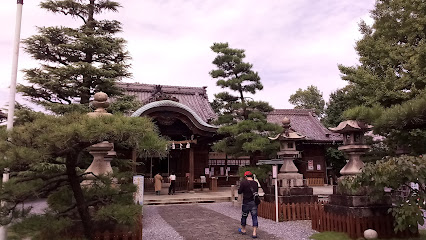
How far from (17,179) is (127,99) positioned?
6.40m

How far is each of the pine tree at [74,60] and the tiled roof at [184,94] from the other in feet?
41.6

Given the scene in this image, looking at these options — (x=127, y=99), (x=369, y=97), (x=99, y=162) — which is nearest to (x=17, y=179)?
(x=99, y=162)

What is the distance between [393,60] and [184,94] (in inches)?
632

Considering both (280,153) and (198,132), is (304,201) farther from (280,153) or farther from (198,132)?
(198,132)

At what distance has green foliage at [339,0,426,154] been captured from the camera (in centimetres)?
1076

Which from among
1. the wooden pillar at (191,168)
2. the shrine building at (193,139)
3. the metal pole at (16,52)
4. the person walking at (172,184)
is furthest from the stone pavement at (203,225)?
the wooden pillar at (191,168)

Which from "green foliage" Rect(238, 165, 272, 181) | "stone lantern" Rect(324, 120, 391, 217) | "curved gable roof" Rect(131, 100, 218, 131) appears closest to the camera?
"stone lantern" Rect(324, 120, 391, 217)

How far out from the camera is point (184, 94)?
24625mm

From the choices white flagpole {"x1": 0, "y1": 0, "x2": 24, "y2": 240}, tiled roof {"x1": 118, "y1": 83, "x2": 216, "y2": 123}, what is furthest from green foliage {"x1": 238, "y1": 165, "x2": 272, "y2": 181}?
tiled roof {"x1": 118, "y1": 83, "x2": 216, "y2": 123}

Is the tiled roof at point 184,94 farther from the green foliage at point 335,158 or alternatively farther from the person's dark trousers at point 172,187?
the green foliage at point 335,158

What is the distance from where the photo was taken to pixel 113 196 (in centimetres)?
530

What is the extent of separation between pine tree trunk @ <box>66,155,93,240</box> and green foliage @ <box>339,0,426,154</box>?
913cm

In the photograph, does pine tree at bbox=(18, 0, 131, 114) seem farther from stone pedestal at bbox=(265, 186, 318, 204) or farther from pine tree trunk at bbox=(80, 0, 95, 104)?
stone pedestal at bbox=(265, 186, 318, 204)

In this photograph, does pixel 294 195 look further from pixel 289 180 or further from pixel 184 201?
pixel 184 201
